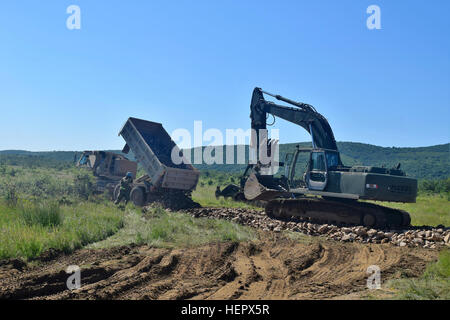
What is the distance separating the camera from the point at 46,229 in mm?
9336

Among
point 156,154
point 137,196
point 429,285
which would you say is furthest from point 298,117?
point 429,285

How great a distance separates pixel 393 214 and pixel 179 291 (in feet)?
31.2

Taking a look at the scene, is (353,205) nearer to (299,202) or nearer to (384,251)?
(299,202)

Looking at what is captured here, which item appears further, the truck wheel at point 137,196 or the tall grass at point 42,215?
the truck wheel at point 137,196

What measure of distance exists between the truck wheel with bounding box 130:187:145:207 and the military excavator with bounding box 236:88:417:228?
4.93 m

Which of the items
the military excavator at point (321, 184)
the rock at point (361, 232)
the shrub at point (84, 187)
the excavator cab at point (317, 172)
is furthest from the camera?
the shrub at point (84, 187)

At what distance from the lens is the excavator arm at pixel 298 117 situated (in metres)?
14.9

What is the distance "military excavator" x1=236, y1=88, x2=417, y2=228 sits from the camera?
40.7ft

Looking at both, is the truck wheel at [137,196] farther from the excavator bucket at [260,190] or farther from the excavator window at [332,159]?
the excavator window at [332,159]

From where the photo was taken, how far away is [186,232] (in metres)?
11.1

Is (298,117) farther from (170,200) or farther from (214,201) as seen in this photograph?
(214,201)

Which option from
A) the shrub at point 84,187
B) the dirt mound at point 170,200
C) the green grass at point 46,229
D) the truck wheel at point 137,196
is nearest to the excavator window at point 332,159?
the dirt mound at point 170,200

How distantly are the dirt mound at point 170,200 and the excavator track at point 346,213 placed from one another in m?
5.07
